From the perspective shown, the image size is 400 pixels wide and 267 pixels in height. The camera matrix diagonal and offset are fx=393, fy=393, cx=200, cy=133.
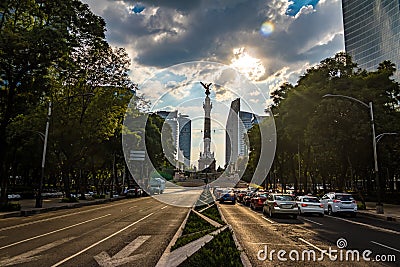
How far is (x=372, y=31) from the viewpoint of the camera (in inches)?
4761

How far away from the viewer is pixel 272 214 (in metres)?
25.7

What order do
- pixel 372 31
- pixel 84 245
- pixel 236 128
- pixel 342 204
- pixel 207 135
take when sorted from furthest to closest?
pixel 372 31
pixel 236 128
pixel 207 135
pixel 342 204
pixel 84 245

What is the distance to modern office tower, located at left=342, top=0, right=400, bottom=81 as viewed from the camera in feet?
361

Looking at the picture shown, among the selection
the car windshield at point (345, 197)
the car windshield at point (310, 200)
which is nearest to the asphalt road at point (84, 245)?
the car windshield at point (310, 200)

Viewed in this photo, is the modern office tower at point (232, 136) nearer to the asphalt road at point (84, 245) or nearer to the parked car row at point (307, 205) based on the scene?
the parked car row at point (307, 205)

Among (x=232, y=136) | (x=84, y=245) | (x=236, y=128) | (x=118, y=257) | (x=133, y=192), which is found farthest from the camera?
(x=232, y=136)

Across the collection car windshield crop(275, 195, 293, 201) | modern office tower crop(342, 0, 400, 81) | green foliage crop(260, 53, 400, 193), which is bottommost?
car windshield crop(275, 195, 293, 201)

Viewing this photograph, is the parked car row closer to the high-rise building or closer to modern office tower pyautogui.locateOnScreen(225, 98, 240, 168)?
the high-rise building

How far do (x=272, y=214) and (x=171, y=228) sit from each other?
383 inches

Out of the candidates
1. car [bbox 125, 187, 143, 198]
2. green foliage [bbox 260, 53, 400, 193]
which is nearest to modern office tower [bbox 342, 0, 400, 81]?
green foliage [bbox 260, 53, 400, 193]

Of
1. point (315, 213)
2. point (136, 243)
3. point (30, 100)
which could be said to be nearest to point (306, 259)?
point (136, 243)

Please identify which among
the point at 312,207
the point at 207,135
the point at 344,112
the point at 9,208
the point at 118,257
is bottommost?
the point at 118,257

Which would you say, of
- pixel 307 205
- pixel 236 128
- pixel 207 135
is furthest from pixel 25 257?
pixel 236 128

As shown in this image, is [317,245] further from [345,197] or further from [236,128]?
[236,128]
